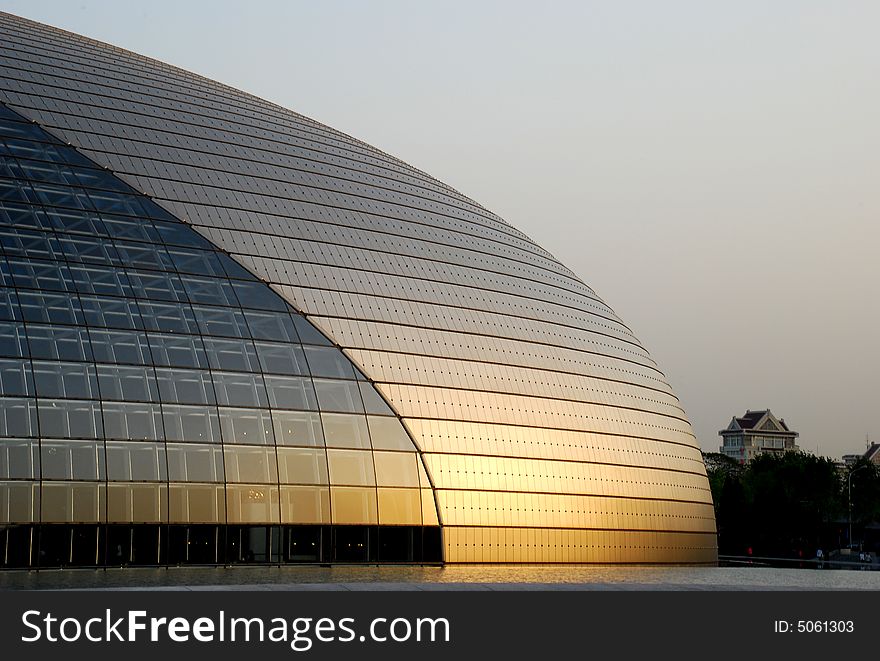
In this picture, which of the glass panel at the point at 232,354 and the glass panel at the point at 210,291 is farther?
the glass panel at the point at 210,291

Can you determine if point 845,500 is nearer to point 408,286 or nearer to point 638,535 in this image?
point 638,535

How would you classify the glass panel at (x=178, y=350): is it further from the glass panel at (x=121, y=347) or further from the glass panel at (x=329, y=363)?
the glass panel at (x=329, y=363)

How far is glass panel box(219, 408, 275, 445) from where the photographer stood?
1511 inches

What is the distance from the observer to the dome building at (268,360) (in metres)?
36.0

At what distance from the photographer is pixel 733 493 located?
93.1m

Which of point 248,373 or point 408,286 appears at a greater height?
point 408,286

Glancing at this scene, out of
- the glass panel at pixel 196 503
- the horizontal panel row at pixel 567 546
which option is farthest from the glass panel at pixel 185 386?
the horizontal panel row at pixel 567 546

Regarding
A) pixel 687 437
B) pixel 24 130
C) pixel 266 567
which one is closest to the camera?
pixel 266 567

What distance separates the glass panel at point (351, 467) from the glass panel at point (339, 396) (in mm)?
1517

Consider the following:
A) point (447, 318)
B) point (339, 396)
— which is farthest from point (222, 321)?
point (447, 318)

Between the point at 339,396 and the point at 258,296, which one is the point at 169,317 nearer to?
the point at 258,296

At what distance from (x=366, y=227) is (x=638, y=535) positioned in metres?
16.6
